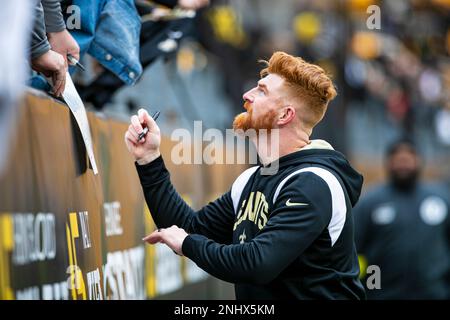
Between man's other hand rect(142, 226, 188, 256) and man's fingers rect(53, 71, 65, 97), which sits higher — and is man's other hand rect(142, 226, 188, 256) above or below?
below

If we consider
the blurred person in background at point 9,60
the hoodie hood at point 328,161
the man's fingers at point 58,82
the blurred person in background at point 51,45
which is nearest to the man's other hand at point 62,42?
the blurred person in background at point 51,45

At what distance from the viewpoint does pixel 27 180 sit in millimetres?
4117

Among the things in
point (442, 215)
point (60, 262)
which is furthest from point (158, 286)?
point (442, 215)

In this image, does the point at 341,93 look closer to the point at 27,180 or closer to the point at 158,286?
the point at 158,286

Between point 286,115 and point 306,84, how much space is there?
0.17 metres

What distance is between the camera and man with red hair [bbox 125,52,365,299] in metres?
4.26

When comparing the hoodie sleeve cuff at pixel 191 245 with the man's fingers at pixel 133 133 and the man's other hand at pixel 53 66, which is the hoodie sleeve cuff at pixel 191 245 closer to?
the man's fingers at pixel 133 133

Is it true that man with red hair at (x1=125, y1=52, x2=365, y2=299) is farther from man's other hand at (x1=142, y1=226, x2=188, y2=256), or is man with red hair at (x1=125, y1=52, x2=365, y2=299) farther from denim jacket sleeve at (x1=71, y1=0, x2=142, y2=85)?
denim jacket sleeve at (x1=71, y1=0, x2=142, y2=85)

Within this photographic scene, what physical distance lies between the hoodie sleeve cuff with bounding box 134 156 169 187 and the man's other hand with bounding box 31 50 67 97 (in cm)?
52

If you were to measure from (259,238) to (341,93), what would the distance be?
44.9ft

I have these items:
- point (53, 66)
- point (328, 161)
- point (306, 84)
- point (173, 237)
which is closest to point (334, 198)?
point (328, 161)

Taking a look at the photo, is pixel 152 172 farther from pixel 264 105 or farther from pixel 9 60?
pixel 9 60

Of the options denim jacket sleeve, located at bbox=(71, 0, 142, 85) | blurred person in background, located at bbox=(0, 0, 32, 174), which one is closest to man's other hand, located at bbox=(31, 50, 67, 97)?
denim jacket sleeve, located at bbox=(71, 0, 142, 85)

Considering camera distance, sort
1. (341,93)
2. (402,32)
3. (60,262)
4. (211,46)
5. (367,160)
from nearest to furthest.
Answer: (60,262) → (211,46) → (341,93) → (367,160) → (402,32)
